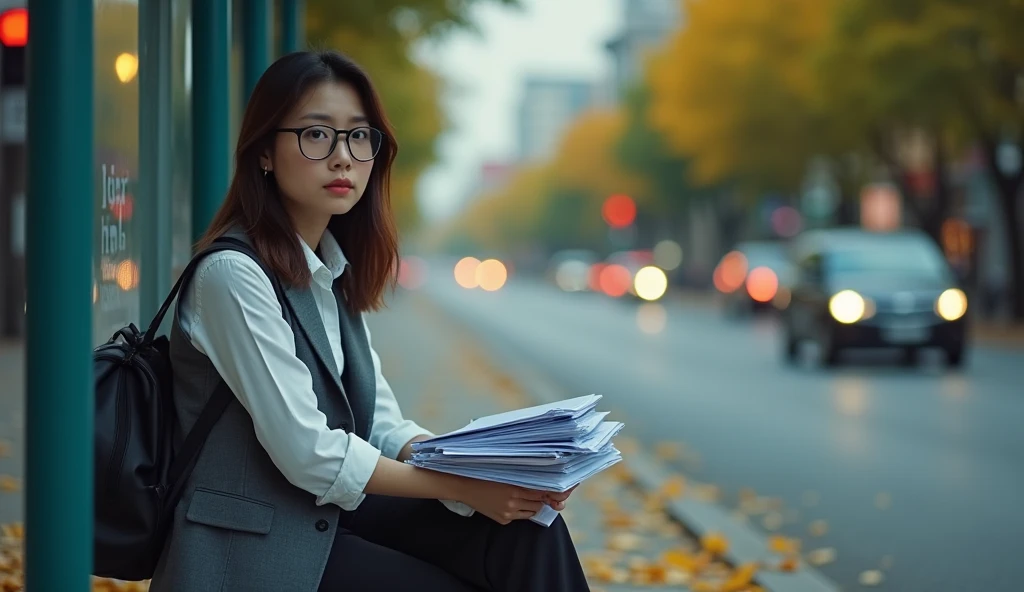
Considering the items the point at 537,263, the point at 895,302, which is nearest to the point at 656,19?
the point at 537,263

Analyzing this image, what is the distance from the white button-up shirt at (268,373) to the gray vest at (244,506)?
0.05 meters

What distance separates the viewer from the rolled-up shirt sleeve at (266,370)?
2936mm

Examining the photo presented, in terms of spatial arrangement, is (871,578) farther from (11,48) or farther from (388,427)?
(11,48)

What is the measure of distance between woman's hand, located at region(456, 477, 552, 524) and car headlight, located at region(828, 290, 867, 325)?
15.1 m

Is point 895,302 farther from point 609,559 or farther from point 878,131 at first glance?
point 878,131

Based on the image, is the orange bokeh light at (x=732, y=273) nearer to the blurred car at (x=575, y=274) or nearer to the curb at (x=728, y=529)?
the blurred car at (x=575, y=274)

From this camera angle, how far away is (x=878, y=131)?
Result: 1361 inches

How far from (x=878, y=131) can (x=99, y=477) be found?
3320 cm

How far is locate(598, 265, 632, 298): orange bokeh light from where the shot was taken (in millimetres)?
48522

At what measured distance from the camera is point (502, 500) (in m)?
3.07

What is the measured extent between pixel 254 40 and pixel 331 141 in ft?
7.45

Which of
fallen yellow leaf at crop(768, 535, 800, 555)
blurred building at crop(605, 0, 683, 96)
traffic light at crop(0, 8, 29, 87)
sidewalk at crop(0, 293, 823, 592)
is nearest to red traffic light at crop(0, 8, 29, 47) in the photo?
traffic light at crop(0, 8, 29, 87)

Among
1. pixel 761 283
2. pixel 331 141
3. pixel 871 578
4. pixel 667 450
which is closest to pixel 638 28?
pixel 761 283

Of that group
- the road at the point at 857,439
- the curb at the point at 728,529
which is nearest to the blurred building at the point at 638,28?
the road at the point at 857,439
